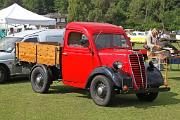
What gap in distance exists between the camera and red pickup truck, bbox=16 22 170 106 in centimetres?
1094

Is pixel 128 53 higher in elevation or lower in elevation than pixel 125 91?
higher

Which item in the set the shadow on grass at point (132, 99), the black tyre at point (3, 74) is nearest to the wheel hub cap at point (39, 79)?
the shadow on grass at point (132, 99)

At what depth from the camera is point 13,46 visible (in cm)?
1581

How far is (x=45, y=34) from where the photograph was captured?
16469 millimetres

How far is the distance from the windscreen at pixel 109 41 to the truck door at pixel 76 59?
26 centimetres

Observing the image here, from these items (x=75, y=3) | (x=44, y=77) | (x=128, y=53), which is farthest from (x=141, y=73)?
(x=75, y=3)

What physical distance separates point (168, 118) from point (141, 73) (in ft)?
5.52

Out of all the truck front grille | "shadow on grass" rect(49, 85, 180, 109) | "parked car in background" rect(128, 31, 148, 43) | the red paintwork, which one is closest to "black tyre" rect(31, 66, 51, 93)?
"shadow on grass" rect(49, 85, 180, 109)

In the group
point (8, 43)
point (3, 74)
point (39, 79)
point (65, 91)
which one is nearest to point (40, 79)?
point (39, 79)

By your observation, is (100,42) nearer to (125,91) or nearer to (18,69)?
(125,91)

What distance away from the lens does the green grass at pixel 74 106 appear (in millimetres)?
9852

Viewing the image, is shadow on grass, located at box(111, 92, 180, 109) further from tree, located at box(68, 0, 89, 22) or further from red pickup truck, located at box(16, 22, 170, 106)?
tree, located at box(68, 0, 89, 22)

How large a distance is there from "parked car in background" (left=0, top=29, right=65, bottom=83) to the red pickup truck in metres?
1.91

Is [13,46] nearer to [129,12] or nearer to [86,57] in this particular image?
[86,57]
